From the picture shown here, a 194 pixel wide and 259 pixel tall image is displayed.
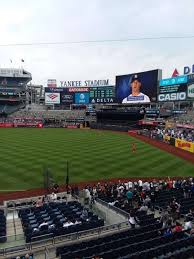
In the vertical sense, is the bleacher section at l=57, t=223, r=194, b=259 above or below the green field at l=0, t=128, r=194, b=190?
above

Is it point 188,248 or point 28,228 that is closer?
point 188,248

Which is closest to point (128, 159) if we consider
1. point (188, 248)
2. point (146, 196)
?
point (146, 196)

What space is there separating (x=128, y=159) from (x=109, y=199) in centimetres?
1615

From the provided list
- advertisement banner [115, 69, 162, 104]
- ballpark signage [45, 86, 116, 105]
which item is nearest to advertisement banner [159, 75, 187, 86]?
advertisement banner [115, 69, 162, 104]

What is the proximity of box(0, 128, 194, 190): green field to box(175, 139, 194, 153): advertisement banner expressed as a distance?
12.5 ft

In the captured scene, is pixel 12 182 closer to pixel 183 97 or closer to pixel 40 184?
pixel 40 184

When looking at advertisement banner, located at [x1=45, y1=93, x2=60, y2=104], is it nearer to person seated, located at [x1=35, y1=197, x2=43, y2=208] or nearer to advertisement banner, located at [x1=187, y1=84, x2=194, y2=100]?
advertisement banner, located at [x1=187, y1=84, x2=194, y2=100]

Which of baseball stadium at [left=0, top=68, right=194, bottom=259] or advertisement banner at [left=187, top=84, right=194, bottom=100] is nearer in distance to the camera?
baseball stadium at [left=0, top=68, right=194, bottom=259]

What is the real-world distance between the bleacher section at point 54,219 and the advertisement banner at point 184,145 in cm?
2501

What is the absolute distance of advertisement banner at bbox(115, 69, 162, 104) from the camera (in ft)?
212

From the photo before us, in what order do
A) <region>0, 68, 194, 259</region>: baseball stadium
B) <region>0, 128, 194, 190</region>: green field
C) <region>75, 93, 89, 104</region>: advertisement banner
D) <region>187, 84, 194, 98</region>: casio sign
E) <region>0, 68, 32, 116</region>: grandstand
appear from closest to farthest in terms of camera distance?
1. <region>0, 68, 194, 259</region>: baseball stadium
2. <region>0, 128, 194, 190</region>: green field
3. <region>187, 84, 194, 98</region>: casio sign
4. <region>75, 93, 89, 104</region>: advertisement banner
5. <region>0, 68, 32, 116</region>: grandstand

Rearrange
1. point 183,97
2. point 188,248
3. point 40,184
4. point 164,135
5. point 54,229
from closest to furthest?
point 188,248
point 54,229
point 40,184
point 164,135
point 183,97

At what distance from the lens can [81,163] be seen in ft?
106

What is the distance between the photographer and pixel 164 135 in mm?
50062
